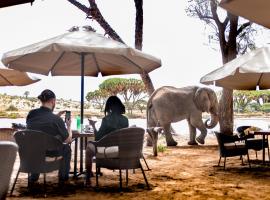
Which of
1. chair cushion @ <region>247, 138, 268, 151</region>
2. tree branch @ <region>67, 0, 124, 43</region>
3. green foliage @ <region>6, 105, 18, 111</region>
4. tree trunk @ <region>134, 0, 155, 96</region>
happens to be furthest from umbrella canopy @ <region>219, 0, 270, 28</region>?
green foliage @ <region>6, 105, 18, 111</region>

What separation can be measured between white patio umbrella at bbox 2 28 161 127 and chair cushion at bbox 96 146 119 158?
1293 millimetres

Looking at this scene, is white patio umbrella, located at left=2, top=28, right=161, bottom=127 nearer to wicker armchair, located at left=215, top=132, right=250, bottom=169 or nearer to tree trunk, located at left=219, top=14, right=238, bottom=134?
wicker armchair, located at left=215, top=132, right=250, bottom=169

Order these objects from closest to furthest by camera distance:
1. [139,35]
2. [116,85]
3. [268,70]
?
[268,70]
[139,35]
[116,85]

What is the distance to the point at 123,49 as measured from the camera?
A: 5508 mm

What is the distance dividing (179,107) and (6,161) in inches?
413

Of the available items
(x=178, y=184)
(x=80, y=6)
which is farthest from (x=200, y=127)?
(x=178, y=184)

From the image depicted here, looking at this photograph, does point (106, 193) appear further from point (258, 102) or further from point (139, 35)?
point (258, 102)

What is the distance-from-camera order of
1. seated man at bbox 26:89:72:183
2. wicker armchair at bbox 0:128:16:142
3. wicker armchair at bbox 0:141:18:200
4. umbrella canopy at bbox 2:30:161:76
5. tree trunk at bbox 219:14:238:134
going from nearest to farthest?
wicker armchair at bbox 0:141:18:200 → seated man at bbox 26:89:72:183 → umbrella canopy at bbox 2:30:161:76 → wicker armchair at bbox 0:128:16:142 → tree trunk at bbox 219:14:238:134

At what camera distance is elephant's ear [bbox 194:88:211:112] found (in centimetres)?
1270

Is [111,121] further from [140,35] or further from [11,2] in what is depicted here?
[140,35]

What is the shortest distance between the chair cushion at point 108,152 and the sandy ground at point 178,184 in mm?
499

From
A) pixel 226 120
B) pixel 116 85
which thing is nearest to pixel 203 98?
pixel 226 120

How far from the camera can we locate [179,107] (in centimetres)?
1285

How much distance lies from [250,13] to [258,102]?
45878 millimetres
